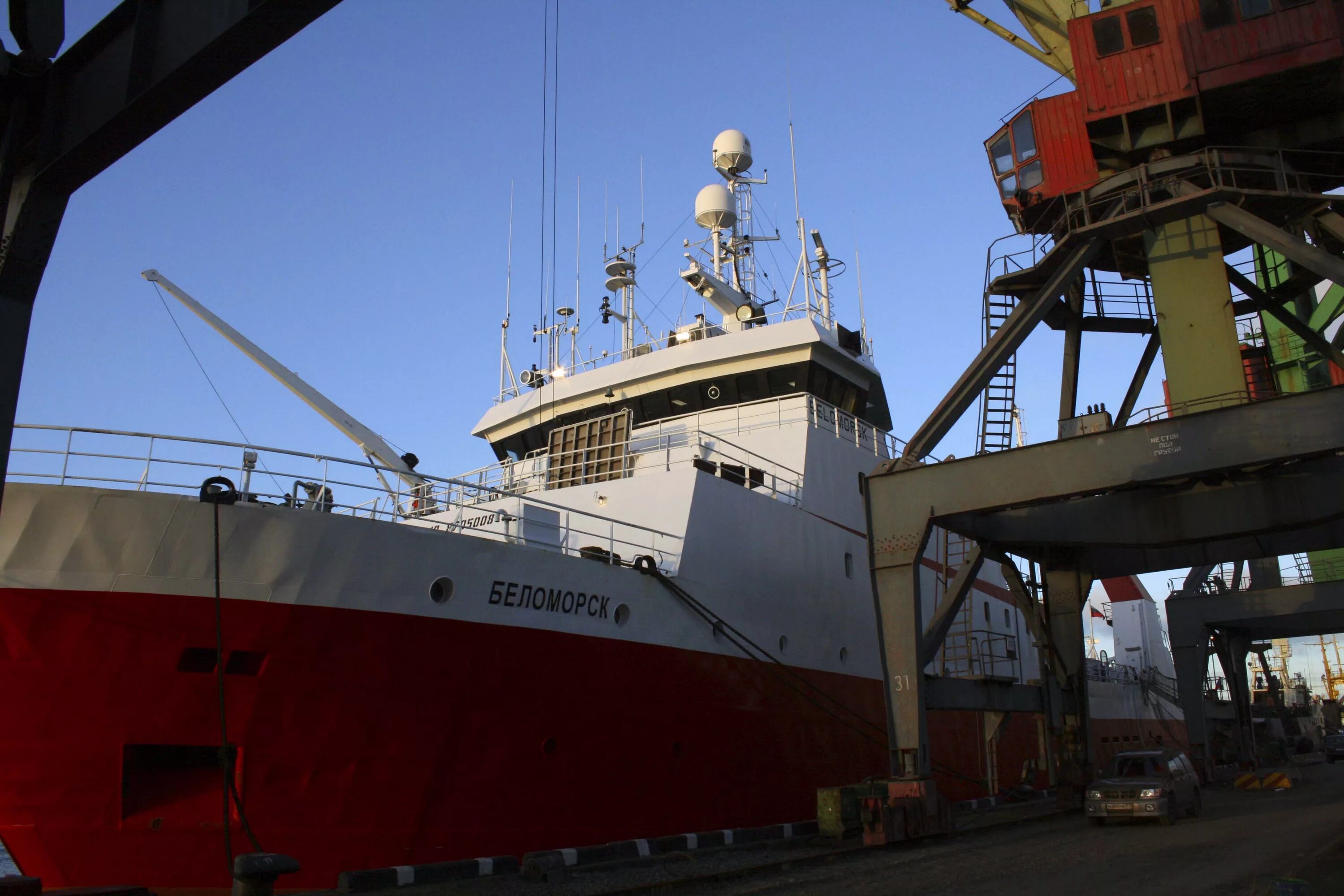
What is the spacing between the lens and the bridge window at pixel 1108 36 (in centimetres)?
1493

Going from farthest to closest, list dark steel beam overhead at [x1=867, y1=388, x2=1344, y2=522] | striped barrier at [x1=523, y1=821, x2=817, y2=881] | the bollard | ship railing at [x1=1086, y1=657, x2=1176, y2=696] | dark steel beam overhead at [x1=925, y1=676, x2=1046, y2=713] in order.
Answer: ship railing at [x1=1086, y1=657, x2=1176, y2=696]
dark steel beam overhead at [x1=925, y1=676, x2=1046, y2=713]
dark steel beam overhead at [x1=867, y1=388, x2=1344, y2=522]
striped barrier at [x1=523, y1=821, x2=817, y2=881]
the bollard

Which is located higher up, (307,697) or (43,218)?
(43,218)

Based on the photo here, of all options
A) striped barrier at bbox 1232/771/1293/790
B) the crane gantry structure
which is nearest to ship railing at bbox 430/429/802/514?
the crane gantry structure

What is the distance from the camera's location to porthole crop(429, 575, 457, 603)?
10578 millimetres

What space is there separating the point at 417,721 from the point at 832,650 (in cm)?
834

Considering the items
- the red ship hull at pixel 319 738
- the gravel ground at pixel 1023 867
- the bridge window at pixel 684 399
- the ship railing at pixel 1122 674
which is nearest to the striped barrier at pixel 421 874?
the gravel ground at pixel 1023 867

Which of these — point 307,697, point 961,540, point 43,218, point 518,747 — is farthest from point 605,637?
point 961,540

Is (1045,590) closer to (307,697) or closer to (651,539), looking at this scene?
(651,539)

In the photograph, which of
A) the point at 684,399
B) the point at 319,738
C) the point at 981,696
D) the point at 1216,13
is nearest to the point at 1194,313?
the point at 1216,13

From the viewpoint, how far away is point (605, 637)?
474 inches

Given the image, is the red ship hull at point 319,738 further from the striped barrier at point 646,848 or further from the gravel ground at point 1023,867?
the gravel ground at point 1023,867

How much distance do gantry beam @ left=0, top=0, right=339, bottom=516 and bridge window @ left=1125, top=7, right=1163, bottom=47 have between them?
43.9ft

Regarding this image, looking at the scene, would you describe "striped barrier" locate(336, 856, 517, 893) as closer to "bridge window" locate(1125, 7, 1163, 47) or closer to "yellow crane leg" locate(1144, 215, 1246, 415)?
"yellow crane leg" locate(1144, 215, 1246, 415)

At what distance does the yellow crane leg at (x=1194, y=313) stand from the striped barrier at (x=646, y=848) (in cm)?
825
